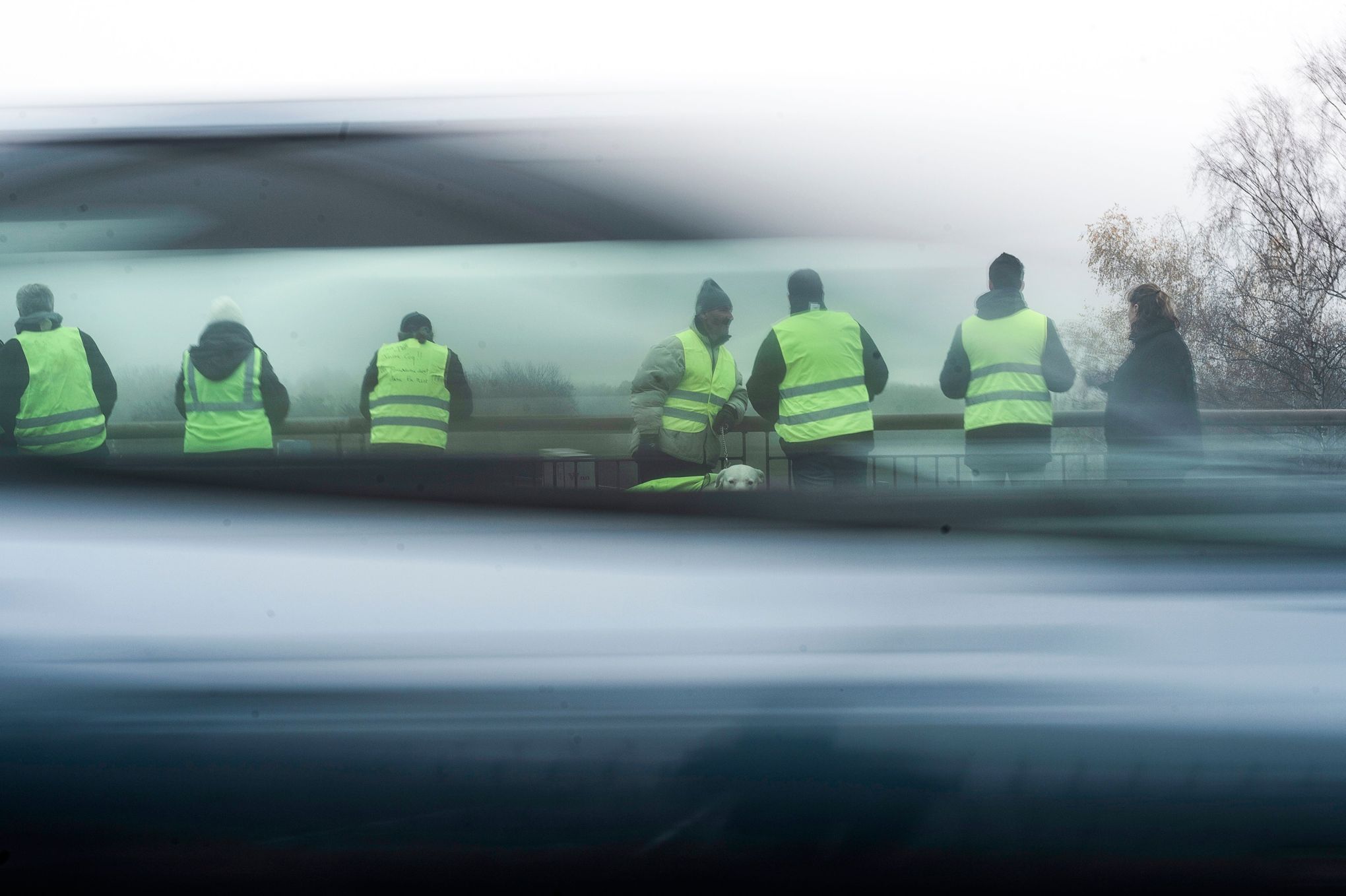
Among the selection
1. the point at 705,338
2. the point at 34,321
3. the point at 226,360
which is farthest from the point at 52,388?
the point at 705,338

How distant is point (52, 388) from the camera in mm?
2037

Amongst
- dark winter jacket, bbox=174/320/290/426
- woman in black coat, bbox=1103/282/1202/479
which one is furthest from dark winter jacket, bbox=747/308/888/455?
dark winter jacket, bbox=174/320/290/426

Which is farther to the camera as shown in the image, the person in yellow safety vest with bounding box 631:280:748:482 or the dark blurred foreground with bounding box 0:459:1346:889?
the person in yellow safety vest with bounding box 631:280:748:482

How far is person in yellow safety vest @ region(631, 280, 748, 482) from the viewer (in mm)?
1992

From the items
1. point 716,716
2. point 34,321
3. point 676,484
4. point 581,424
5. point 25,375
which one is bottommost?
point 716,716

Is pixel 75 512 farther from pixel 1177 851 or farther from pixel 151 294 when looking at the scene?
pixel 1177 851

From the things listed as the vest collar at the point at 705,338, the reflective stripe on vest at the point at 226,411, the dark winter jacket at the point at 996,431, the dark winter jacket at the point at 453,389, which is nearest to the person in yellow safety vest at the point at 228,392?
the reflective stripe on vest at the point at 226,411

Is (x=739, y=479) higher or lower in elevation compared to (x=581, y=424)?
lower

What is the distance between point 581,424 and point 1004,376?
0.80 meters

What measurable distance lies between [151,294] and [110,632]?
63cm

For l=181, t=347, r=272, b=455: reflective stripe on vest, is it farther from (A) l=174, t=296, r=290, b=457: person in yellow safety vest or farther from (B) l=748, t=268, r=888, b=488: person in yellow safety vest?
(B) l=748, t=268, r=888, b=488: person in yellow safety vest

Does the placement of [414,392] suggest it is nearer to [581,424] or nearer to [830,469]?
[581,424]

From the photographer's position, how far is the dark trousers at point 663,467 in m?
1.98

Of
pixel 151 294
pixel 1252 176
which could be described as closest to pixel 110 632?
pixel 151 294
